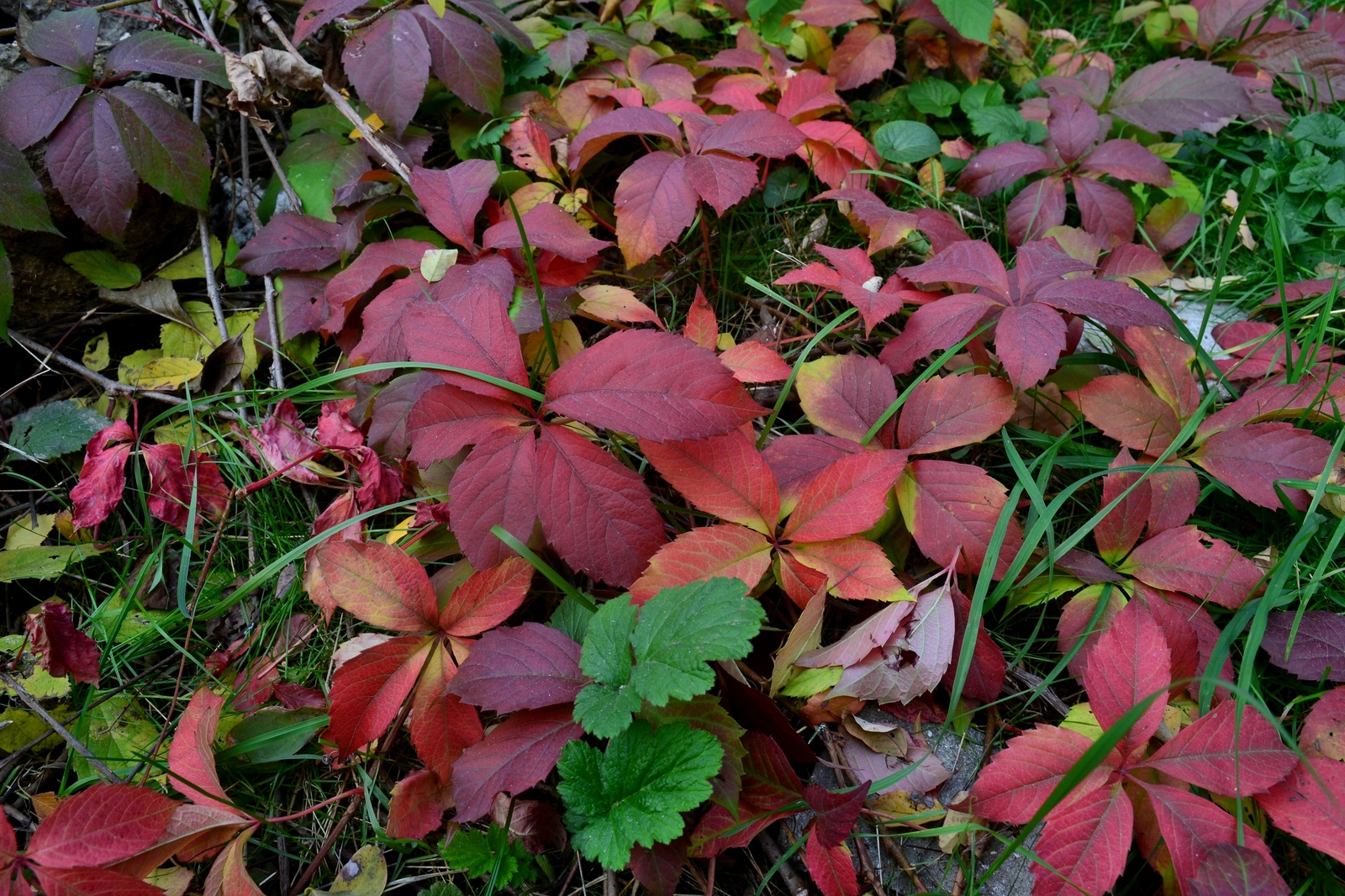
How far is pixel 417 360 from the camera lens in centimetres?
124

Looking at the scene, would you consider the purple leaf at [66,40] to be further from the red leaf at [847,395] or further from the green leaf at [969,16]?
the green leaf at [969,16]

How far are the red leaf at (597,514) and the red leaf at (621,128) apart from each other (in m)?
0.86

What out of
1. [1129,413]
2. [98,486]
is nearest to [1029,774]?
[1129,413]

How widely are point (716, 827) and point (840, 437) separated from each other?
2.20 ft

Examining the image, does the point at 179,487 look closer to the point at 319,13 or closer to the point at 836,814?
the point at 319,13

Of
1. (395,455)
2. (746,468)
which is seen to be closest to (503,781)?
(746,468)

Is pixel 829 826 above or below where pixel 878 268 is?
below

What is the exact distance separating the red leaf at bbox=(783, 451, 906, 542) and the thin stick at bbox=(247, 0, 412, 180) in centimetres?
111

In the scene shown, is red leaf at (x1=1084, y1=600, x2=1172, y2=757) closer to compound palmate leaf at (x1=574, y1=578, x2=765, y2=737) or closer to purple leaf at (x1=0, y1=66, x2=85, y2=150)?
compound palmate leaf at (x1=574, y1=578, x2=765, y2=737)

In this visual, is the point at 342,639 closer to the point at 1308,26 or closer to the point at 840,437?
the point at 840,437

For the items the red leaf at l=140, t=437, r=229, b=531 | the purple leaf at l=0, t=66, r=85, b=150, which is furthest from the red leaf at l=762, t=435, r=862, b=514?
the purple leaf at l=0, t=66, r=85, b=150

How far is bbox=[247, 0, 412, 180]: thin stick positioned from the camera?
5.76ft

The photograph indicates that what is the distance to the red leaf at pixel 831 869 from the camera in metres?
1.06

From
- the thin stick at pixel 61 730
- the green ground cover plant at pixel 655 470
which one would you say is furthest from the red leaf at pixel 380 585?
the thin stick at pixel 61 730
